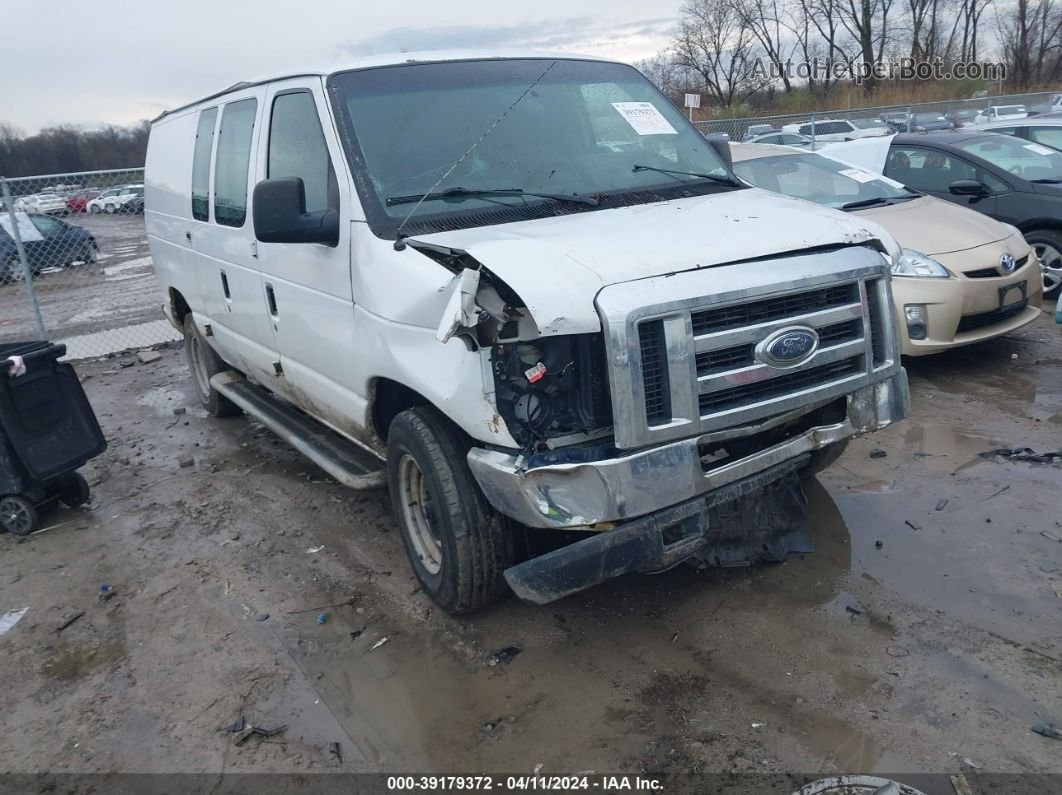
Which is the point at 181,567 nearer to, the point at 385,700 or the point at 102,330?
the point at 385,700

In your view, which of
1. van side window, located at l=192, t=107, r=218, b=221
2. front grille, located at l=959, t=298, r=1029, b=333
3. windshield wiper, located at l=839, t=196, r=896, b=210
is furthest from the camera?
windshield wiper, located at l=839, t=196, r=896, b=210

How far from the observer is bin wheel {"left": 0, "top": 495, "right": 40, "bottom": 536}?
16.9ft

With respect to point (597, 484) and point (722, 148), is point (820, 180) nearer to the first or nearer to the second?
point (722, 148)

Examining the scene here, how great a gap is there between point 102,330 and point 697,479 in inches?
423

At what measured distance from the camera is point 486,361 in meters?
3.05

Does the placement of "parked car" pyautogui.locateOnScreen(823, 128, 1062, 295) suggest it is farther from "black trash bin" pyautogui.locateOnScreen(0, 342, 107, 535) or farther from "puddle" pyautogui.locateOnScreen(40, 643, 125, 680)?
"puddle" pyautogui.locateOnScreen(40, 643, 125, 680)

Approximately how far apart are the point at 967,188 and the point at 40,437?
8.03 m

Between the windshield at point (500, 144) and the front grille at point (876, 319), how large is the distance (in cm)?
106

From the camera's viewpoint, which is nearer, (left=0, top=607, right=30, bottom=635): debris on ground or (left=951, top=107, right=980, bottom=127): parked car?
(left=0, top=607, right=30, bottom=635): debris on ground

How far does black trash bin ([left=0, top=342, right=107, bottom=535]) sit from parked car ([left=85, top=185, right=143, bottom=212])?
9858 mm

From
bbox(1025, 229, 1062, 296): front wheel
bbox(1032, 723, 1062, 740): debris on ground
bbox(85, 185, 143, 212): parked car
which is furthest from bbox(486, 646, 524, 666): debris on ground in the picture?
bbox(85, 185, 143, 212): parked car

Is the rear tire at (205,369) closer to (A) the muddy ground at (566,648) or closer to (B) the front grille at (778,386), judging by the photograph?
(A) the muddy ground at (566,648)

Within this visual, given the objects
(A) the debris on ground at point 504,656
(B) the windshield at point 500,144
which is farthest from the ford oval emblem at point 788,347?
(A) the debris on ground at point 504,656

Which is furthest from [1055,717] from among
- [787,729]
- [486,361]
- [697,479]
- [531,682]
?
[486,361]
